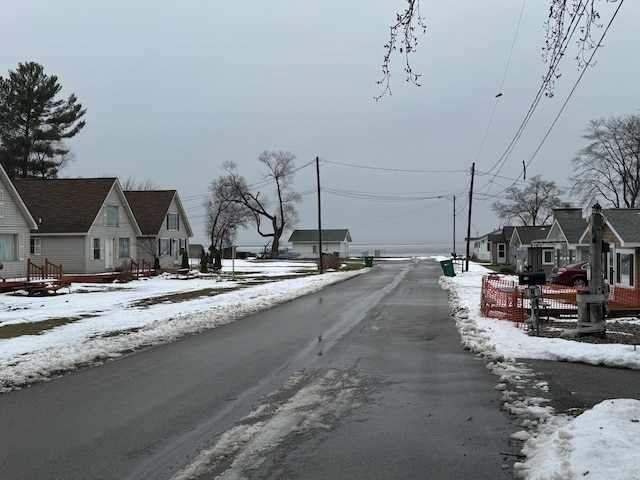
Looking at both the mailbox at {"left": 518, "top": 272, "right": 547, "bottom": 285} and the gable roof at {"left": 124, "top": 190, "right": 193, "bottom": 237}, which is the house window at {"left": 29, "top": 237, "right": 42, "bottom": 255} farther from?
the mailbox at {"left": 518, "top": 272, "right": 547, "bottom": 285}

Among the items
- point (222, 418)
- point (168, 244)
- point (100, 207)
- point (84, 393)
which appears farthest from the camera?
point (168, 244)

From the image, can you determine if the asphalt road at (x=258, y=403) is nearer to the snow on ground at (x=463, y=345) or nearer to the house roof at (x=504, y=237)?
the snow on ground at (x=463, y=345)

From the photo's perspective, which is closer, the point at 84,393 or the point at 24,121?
the point at 84,393

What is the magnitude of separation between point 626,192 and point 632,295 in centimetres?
5115

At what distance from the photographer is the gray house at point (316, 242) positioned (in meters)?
101

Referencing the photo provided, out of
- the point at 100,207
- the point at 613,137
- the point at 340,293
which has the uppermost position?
the point at 613,137

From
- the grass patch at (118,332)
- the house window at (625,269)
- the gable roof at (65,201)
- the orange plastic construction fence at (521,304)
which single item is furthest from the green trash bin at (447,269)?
the grass patch at (118,332)

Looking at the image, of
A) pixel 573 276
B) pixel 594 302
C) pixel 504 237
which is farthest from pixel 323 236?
pixel 594 302

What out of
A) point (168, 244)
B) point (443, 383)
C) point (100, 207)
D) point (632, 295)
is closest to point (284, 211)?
point (168, 244)

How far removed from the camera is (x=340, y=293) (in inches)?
1003

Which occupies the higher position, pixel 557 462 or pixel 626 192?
pixel 626 192

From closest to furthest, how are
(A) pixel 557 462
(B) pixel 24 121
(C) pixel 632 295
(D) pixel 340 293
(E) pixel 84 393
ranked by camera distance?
(A) pixel 557 462 → (E) pixel 84 393 → (C) pixel 632 295 → (D) pixel 340 293 → (B) pixel 24 121

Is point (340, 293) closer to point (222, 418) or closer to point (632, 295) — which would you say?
point (632, 295)

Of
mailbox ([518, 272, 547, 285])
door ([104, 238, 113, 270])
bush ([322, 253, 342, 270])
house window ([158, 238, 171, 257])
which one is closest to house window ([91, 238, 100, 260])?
door ([104, 238, 113, 270])
